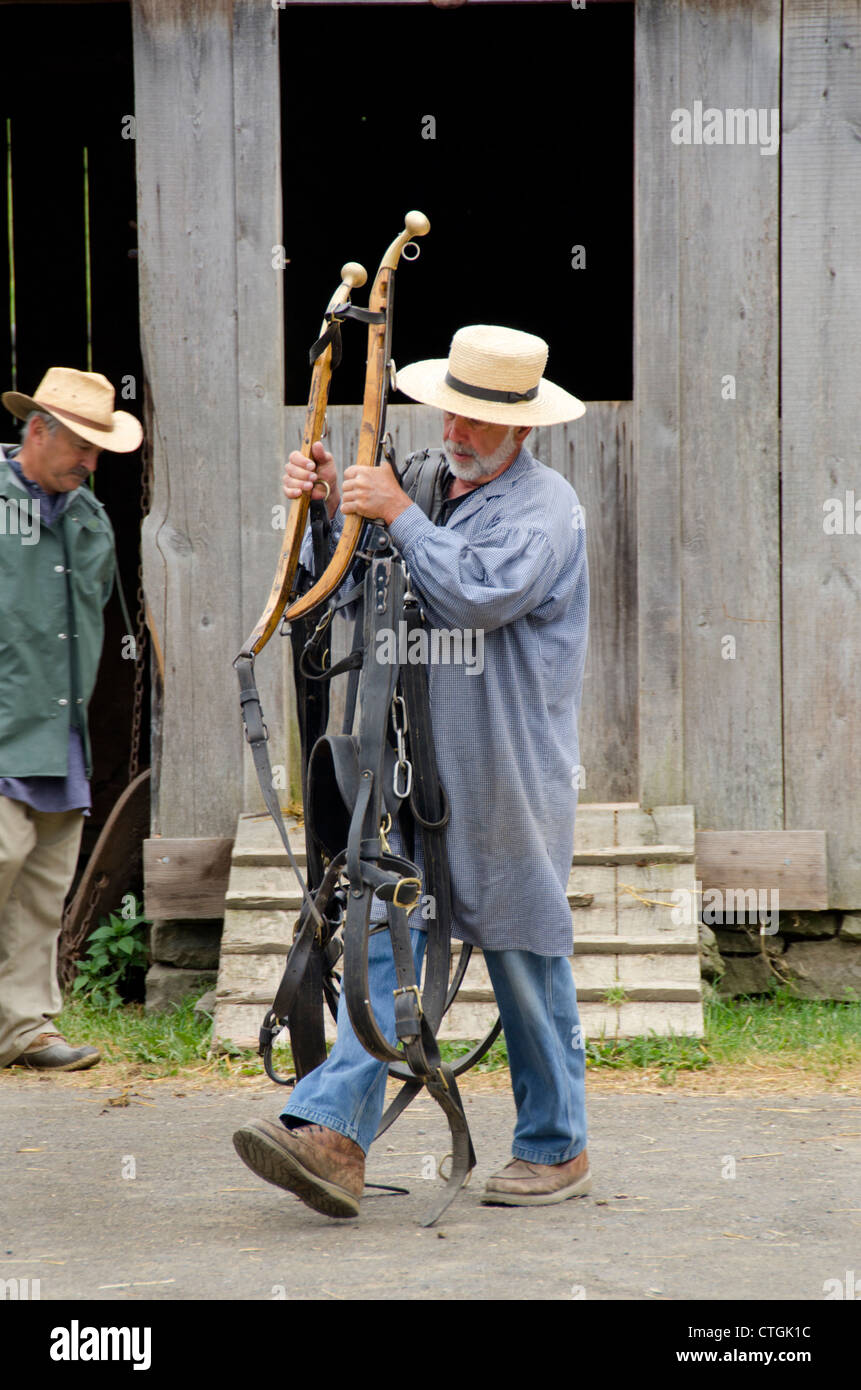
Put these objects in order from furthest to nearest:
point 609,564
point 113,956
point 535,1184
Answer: point 113,956 < point 609,564 < point 535,1184

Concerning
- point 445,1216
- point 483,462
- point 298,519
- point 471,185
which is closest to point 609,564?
point 483,462

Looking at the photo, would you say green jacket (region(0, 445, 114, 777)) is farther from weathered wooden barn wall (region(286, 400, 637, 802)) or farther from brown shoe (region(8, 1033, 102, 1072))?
weathered wooden barn wall (region(286, 400, 637, 802))

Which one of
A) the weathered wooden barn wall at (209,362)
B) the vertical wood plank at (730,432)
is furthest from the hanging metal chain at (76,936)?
the vertical wood plank at (730,432)

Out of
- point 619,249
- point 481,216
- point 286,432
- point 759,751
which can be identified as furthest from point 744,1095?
point 481,216

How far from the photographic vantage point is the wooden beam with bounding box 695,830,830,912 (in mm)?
5945

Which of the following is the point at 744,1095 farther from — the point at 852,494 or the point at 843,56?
the point at 843,56

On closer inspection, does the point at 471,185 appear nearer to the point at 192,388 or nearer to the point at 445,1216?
the point at 192,388

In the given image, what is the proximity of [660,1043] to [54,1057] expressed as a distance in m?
2.10

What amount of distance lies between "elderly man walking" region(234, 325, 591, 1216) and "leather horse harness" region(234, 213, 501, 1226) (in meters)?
0.07

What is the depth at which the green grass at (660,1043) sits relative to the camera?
5113mm

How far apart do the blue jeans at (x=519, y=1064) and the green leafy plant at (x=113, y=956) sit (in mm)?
2865

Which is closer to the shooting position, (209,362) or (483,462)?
(483,462)

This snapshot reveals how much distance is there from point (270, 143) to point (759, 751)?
10.0 feet

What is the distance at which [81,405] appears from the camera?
16.5ft
